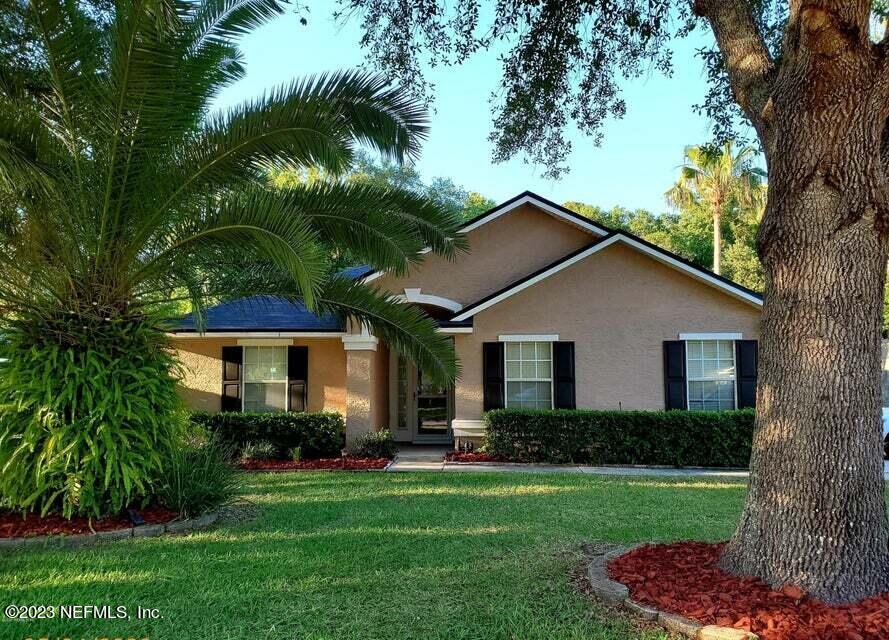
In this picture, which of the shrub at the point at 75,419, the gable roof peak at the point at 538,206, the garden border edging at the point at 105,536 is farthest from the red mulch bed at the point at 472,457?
the shrub at the point at 75,419

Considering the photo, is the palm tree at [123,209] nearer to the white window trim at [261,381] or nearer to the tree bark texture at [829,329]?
the tree bark texture at [829,329]

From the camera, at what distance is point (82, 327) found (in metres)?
7.12

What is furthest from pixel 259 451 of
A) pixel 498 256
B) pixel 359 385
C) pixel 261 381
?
pixel 498 256

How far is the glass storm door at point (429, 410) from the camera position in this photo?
15461mm

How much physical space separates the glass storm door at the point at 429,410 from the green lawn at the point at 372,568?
6.46m

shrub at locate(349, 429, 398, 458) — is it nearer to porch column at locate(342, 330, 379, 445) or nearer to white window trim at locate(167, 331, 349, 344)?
porch column at locate(342, 330, 379, 445)

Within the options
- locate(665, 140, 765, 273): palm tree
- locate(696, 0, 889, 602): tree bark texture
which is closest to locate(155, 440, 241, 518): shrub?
locate(696, 0, 889, 602): tree bark texture

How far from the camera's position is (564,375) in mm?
12820

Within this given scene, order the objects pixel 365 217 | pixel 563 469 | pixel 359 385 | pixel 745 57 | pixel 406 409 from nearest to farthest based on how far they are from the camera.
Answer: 1. pixel 745 57
2. pixel 365 217
3. pixel 563 469
4. pixel 359 385
5. pixel 406 409

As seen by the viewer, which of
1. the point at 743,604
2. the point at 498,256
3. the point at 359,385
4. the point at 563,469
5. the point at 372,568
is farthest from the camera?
the point at 498,256

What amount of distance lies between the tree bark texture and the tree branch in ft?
1.57

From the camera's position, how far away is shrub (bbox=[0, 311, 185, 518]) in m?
6.64

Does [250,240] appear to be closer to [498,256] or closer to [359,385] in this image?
[359,385]

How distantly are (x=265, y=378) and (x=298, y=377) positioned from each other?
31.1 inches
